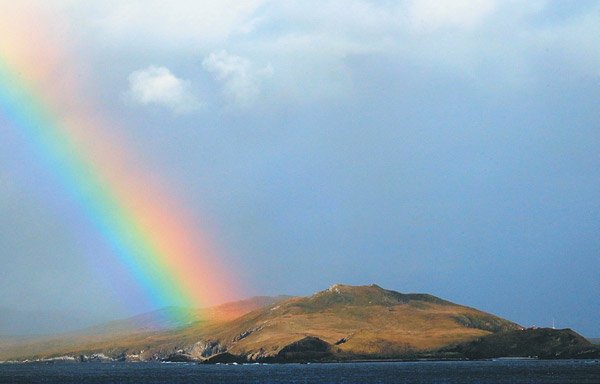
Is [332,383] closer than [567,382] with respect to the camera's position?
No

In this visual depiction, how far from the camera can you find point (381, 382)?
198 meters

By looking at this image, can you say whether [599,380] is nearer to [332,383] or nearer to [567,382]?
[567,382]

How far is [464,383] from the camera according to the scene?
183500mm

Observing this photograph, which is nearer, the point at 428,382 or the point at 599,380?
the point at 599,380

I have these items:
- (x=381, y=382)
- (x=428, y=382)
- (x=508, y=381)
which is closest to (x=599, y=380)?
(x=508, y=381)

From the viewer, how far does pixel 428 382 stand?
192 metres

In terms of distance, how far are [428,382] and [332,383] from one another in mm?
25797

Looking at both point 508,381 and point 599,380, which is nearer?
point 599,380

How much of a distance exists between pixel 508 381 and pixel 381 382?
33.6 m

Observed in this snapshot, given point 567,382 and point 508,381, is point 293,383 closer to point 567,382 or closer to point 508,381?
point 508,381

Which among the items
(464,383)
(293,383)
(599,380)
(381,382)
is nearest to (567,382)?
(599,380)

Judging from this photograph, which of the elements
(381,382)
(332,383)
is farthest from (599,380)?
(332,383)

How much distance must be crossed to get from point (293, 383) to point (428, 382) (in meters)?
36.4

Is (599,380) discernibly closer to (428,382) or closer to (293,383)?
(428,382)
